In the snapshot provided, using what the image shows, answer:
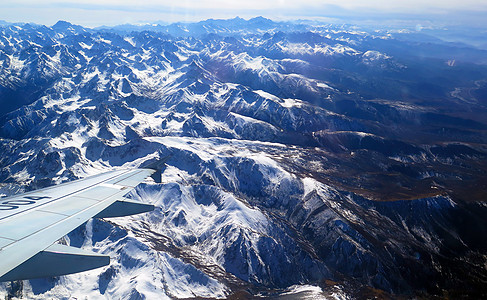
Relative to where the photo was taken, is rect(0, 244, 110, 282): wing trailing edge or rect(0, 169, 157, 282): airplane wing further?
Result: rect(0, 169, 157, 282): airplane wing

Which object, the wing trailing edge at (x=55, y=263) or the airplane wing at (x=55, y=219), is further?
the airplane wing at (x=55, y=219)

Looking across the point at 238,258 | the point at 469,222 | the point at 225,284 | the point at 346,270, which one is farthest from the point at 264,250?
the point at 469,222

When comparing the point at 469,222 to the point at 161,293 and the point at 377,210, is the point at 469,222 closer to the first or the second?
the point at 377,210

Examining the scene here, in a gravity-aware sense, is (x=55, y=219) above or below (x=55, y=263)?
below

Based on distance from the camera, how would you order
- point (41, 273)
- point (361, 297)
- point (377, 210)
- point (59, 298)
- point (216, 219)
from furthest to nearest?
1. point (377, 210)
2. point (216, 219)
3. point (361, 297)
4. point (59, 298)
5. point (41, 273)

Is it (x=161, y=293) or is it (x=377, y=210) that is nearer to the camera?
(x=161, y=293)

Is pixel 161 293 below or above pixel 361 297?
above

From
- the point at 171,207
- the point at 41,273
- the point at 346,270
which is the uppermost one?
the point at 41,273

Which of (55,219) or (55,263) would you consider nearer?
(55,263)
